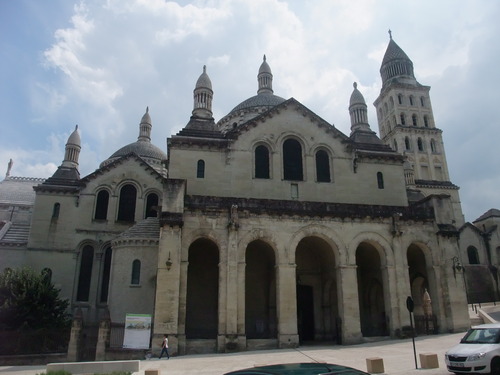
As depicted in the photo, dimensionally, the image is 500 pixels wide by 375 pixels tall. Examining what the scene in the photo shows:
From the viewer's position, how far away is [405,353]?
19328 mm

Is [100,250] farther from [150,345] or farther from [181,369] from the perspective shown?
[181,369]

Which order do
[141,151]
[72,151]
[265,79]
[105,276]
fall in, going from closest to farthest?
1. [105,276]
2. [72,151]
3. [265,79]
4. [141,151]

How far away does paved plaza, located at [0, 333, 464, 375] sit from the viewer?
54.2 feet

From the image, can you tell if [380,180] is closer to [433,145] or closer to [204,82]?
[204,82]

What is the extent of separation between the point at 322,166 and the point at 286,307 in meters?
12.3

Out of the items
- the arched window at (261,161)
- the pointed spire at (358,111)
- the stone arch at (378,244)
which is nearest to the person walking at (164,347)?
the stone arch at (378,244)

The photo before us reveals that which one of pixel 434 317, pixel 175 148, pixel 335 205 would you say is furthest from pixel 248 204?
pixel 434 317

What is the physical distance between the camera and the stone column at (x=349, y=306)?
81.7ft

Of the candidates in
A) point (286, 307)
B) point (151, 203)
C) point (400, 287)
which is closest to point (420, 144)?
point (400, 287)

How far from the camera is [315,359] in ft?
60.7

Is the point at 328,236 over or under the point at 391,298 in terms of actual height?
over

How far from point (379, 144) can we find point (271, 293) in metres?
16.3

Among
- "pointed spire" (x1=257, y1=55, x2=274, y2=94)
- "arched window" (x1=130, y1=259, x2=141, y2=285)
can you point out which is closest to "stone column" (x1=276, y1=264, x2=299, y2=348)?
"arched window" (x1=130, y1=259, x2=141, y2=285)

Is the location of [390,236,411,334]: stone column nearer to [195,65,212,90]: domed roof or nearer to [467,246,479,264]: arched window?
[195,65,212,90]: domed roof
